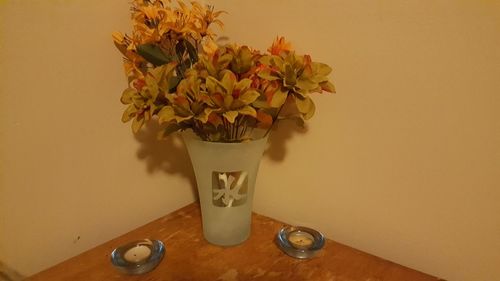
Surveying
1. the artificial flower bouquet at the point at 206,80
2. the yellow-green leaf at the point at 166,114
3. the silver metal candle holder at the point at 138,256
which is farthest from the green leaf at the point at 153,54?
the silver metal candle holder at the point at 138,256

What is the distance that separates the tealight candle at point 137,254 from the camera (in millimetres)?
617

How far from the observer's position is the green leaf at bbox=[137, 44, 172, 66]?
59 cm

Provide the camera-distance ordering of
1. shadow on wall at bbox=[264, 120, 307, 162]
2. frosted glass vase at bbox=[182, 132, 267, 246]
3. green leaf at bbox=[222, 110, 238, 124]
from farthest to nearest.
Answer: shadow on wall at bbox=[264, 120, 307, 162] → frosted glass vase at bbox=[182, 132, 267, 246] → green leaf at bbox=[222, 110, 238, 124]

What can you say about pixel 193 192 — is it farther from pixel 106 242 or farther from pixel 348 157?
pixel 348 157

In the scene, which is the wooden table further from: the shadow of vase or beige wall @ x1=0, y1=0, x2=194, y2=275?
the shadow of vase

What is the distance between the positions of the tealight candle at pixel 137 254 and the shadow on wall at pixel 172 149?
0.20 m

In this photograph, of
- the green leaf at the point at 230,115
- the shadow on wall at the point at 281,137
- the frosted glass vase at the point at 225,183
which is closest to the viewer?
the green leaf at the point at 230,115

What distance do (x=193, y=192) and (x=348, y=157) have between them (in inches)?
17.3

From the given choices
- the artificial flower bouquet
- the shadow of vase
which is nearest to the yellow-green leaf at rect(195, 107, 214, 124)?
the artificial flower bouquet

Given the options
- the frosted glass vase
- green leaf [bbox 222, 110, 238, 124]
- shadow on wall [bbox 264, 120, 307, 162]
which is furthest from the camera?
shadow on wall [bbox 264, 120, 307, 162]

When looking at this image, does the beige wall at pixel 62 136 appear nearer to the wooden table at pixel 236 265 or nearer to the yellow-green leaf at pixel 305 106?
the wooden table at pixel 236 265

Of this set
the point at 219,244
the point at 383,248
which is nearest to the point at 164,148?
the point at 219,244

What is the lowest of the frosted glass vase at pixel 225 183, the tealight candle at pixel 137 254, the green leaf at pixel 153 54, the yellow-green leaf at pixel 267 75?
the tealight candle at pixel 137 254

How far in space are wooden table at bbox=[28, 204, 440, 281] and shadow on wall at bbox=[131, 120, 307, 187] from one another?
0.57 ft
